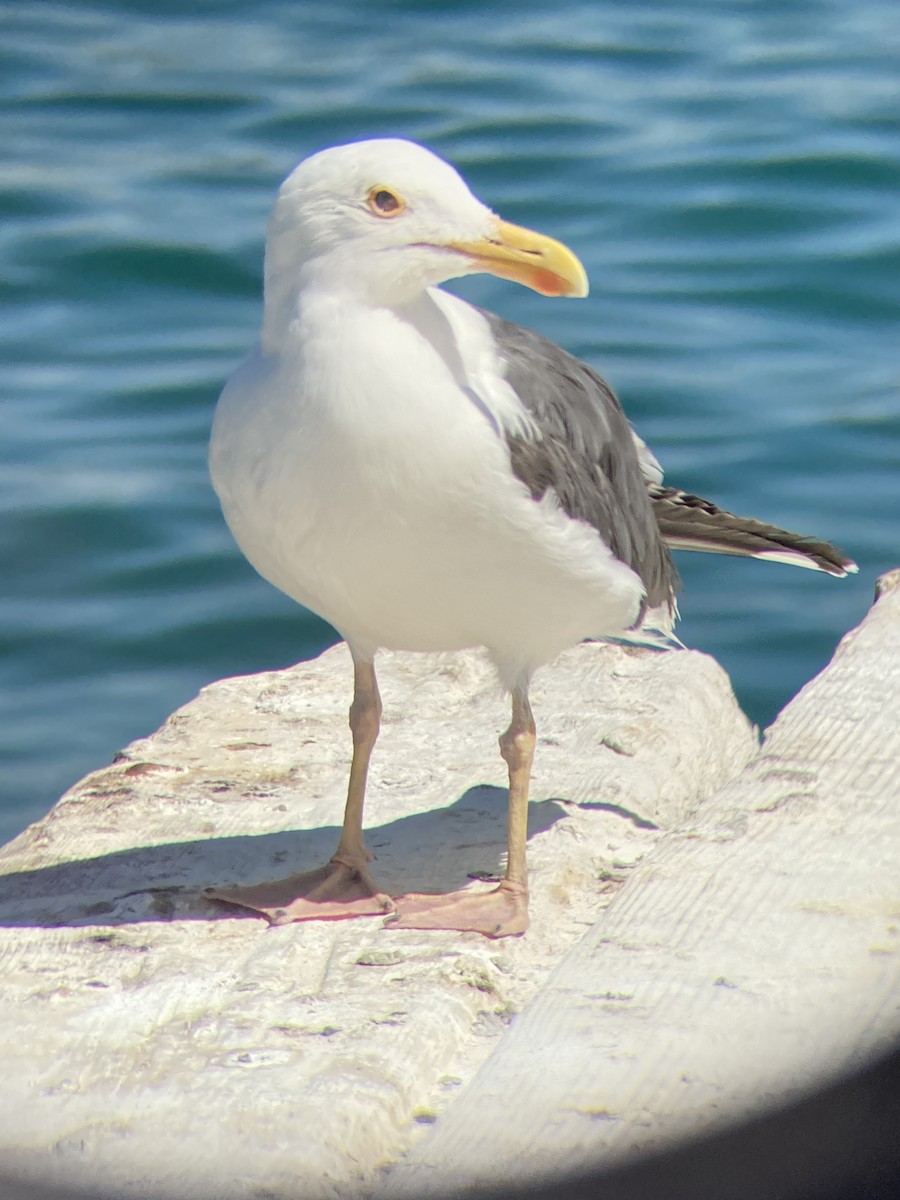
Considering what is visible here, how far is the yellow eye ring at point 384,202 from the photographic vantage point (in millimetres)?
3705

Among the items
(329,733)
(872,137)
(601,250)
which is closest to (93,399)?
(601,250)

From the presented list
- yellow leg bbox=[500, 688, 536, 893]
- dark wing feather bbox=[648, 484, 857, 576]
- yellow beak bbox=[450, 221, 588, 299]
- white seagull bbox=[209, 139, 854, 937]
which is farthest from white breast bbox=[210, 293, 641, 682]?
dark wing feather bbox=[648, 484, 857, 576]

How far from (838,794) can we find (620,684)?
1.36 meters

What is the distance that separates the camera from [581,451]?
4254 mm

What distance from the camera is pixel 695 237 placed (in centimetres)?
1136

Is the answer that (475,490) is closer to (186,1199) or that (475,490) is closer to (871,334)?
(186,1199)

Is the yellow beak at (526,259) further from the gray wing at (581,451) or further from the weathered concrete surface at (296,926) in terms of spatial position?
the weathered concrete surface at (296,926)

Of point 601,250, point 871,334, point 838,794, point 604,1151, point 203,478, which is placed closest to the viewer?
point 604,1151

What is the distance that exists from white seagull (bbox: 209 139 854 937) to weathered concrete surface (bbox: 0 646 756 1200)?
0.23 m

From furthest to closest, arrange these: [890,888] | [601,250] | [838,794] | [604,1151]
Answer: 1. [601,250]
2. [838,794]
3. [890,888]
4. [604,1151]

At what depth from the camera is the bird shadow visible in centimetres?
419

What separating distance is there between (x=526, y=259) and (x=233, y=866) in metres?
1.66

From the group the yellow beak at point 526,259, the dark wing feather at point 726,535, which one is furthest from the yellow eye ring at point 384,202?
the dark wing feather at point 726,535

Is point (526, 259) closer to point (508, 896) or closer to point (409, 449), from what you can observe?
point (409, 449)
